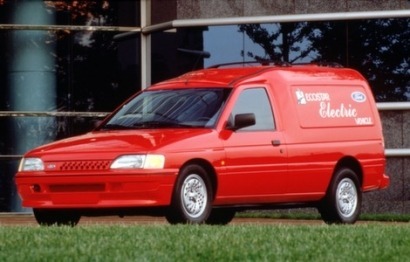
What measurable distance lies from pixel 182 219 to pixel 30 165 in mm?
1898

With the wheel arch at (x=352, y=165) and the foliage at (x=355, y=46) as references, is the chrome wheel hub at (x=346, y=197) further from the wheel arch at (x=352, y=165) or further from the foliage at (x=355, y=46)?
the foliage at (x=355, y=46)

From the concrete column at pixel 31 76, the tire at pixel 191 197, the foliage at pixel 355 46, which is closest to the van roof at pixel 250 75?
the tire at pixel 191 197

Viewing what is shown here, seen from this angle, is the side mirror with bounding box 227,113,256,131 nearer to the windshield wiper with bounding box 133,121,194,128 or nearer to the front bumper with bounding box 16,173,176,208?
the windshield wiper with bounding box 133,121,194,128

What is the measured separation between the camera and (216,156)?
17203 mm

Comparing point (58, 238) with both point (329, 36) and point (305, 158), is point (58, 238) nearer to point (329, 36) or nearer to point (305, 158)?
point (305, 158)

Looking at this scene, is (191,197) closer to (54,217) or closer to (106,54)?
(54,217)

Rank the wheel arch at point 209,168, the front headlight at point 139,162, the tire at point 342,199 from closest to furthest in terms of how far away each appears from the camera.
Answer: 1. the front headlight at point 139,162
2. the wheel arch at point 209,168
3. the tire at point 342,199

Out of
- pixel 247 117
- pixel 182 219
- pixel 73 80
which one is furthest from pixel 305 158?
pixel 73 80

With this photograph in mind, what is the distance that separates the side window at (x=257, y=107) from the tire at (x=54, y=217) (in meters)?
2.35

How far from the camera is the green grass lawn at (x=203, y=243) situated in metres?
11.9

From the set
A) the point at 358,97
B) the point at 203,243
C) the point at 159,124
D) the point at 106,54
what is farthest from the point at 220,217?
the point at 106,54

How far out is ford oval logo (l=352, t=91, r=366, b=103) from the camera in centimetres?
1984

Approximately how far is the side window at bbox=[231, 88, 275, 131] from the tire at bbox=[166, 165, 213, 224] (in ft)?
4.17

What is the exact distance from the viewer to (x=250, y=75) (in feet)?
61.2
